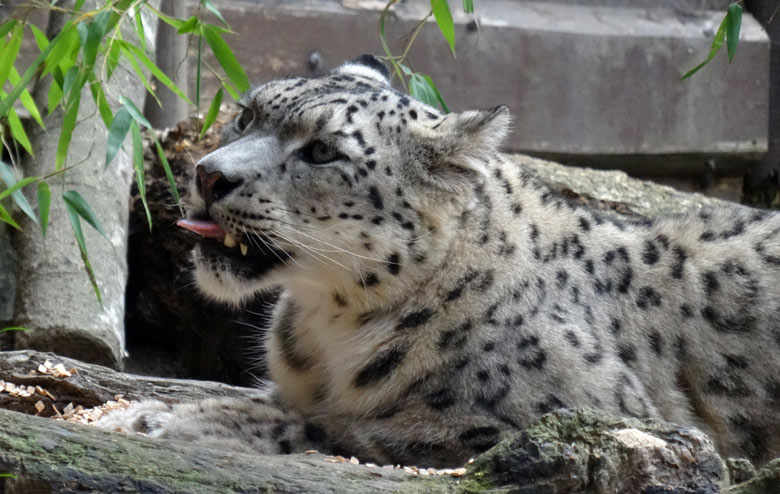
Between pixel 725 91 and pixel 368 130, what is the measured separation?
22.2ft

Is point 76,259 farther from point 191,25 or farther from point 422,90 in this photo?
point 191,25

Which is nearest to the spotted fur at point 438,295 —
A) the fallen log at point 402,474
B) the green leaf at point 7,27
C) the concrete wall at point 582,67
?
the green leaf at point 7,27

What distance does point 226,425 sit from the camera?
409 centimetres

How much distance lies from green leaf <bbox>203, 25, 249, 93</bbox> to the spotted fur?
0.40 ft

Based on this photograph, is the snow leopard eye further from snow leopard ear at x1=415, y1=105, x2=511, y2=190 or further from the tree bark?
the tree bark

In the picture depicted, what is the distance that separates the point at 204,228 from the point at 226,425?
77 centimetres

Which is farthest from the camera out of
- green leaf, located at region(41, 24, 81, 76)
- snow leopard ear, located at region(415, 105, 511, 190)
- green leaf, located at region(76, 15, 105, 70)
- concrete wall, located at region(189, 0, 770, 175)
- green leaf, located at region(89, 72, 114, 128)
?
concrete wall, located at region(189, 0, 770, 175)

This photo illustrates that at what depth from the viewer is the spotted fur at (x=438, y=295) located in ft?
13.4

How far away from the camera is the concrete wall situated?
9.18 m

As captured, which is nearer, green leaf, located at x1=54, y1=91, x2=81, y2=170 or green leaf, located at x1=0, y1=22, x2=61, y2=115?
green leaf, located at x1=0, y1=22, x2=61, y2=115

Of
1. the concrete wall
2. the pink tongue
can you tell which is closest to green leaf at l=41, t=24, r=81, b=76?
the pink tongue

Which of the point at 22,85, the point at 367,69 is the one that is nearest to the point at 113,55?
the point at 22,85

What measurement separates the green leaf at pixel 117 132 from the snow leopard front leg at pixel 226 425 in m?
1.00

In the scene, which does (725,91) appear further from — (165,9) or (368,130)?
(368,130)
